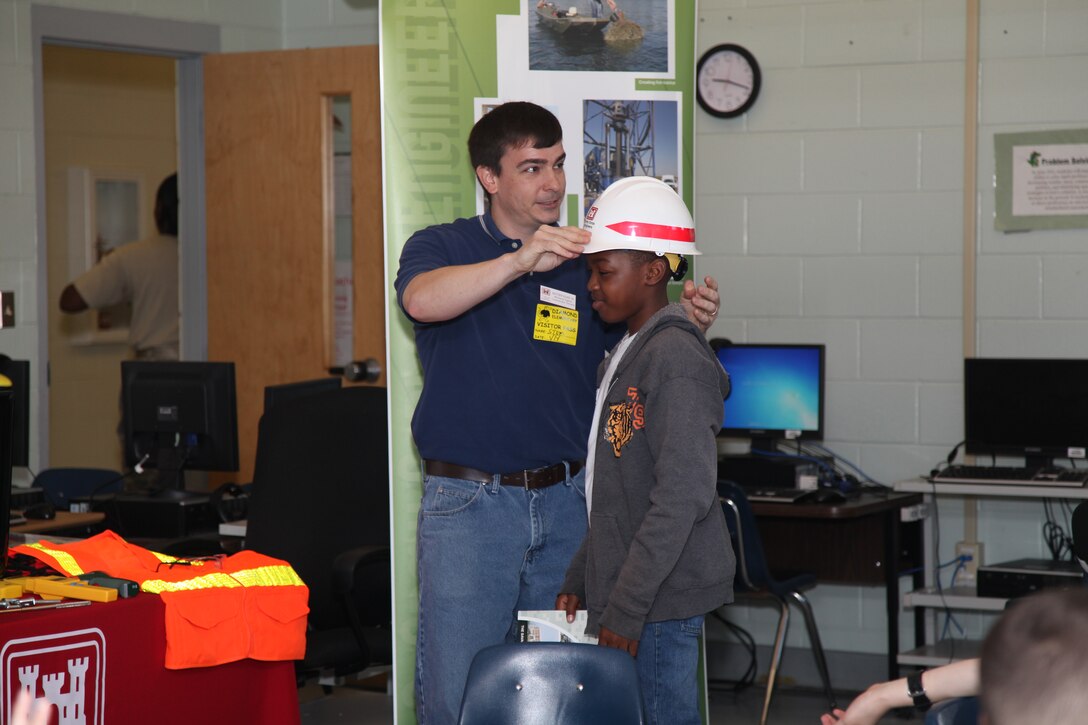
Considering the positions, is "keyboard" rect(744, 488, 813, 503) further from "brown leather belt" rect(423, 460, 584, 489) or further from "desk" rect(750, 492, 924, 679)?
"brown leather belt" rect(423, 460, 584, 489)

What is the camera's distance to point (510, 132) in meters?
2.70

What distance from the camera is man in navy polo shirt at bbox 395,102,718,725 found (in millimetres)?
2635

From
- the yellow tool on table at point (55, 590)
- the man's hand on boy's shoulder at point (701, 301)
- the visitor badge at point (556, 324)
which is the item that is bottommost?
the yellow tool on table at point (55, 590)

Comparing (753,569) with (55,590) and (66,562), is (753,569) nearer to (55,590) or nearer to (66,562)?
(66,562)

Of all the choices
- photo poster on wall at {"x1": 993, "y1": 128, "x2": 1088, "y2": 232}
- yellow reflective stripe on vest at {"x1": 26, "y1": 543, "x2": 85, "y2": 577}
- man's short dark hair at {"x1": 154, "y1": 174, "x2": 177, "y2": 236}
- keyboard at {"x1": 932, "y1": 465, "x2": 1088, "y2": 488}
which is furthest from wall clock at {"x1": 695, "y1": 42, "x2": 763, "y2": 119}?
yellow reflective stripe on vest at {"x1": 26, "y1": 543, "x2": 85, "y2": 577}

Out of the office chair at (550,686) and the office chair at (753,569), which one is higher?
the office chair at (550,686)

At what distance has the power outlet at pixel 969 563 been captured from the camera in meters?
4.75

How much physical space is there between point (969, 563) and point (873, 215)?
133 centimetres

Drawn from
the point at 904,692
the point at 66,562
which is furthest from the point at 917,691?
the point at 66,562

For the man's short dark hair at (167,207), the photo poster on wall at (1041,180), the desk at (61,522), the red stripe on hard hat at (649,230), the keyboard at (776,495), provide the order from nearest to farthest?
the red stripe on hard hat at (649,230) → the desk at (61,522) → the keyboard at (776,495) → the photo poster on wall at (1041,180) → the man's short dark hair at (167,207)

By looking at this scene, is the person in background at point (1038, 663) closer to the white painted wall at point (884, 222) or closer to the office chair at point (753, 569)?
the office chair at point (753, 569)

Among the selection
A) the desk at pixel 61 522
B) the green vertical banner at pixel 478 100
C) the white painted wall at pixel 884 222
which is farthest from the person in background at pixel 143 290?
the green vertical banner at pixel 478 100

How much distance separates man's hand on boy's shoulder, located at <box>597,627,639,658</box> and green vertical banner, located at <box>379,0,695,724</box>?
98cm

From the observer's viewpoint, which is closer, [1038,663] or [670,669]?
[1038,663]
